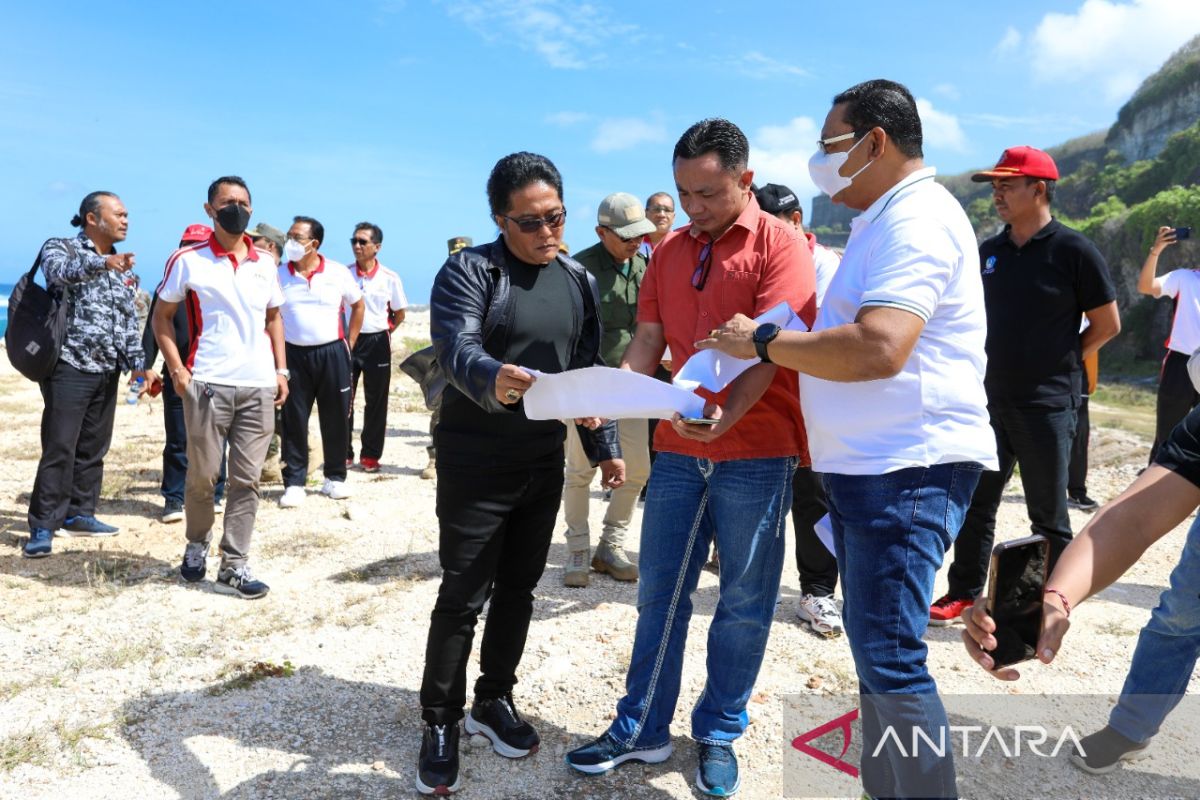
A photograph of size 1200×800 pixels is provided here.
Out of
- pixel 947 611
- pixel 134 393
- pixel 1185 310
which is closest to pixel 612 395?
pixel 947 611

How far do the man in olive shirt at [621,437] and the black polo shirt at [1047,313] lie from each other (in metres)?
2.11

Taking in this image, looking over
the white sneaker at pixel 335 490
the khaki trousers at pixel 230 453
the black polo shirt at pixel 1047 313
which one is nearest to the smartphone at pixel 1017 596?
the black polo shirt at pixel 1047 313

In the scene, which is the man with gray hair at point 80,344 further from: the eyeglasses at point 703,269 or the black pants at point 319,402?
the eyeglasses at point 703,269

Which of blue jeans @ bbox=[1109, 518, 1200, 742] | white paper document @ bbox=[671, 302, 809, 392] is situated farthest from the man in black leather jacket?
blue jeans @ bbox=[1109, 518, 1200, 742]

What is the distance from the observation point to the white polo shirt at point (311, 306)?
7.62 metres

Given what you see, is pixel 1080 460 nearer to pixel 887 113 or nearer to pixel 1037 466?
pixel 1037 466

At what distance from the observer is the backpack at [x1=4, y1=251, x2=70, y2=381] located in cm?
574

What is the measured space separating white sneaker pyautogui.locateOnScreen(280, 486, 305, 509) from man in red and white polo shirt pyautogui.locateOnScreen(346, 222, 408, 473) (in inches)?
44.6

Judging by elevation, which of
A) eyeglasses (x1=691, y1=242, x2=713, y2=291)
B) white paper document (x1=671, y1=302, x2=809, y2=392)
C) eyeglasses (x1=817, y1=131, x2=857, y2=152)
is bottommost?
white paper document (x1=671, y1=302, x2=809, y2=392)

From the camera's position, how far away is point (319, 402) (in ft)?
26.4

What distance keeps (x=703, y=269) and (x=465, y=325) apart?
34.7 inches

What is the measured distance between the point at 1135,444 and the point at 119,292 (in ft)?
36.2

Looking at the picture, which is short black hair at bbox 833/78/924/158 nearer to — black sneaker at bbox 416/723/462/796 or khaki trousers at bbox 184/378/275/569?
black sneaker at bbox 416/723/462/796

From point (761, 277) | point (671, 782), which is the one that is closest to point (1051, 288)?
point (761, 277)
